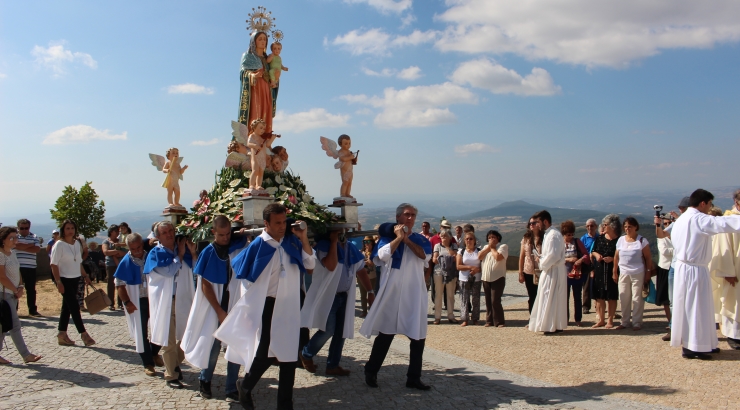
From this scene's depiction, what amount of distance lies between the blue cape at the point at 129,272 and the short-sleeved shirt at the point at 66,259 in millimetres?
2451

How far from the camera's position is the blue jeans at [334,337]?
6742mm

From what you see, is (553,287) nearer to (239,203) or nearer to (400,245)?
(400,245)

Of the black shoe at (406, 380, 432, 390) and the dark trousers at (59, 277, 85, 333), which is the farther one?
the dark trousers at (59, 277, 85, 333)

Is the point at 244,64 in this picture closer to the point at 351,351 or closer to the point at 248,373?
the point at 351,351

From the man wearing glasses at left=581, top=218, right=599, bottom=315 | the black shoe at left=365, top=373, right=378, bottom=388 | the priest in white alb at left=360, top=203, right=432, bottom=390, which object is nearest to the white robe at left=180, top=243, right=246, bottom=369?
the priest in white alb at left=360, top=203, right=432, bottom=390

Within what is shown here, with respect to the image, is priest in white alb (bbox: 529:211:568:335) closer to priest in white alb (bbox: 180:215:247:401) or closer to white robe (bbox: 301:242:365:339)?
white robe (bbox: 301:242:365:339)

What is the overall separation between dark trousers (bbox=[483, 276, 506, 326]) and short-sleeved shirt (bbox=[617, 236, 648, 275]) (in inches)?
81.7

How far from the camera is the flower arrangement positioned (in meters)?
6.76

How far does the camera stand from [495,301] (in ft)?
33.7

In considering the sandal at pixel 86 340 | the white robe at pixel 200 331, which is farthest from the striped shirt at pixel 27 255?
the white robe at pixel 200 331

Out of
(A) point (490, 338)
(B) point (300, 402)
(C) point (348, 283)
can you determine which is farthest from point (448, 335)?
(B) point (300, 402)

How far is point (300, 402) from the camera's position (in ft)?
18.8

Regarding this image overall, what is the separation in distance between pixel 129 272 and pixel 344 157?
10.4ft

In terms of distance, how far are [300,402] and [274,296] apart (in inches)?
54.6
